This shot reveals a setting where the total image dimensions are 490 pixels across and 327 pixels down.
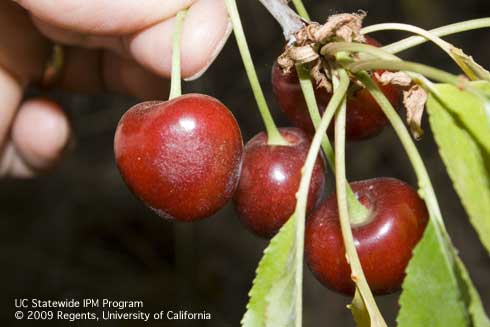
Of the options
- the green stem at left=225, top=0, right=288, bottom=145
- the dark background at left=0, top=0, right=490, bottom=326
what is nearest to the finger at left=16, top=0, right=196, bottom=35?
the green stem at left=225, top=0, right=288, bottom=145

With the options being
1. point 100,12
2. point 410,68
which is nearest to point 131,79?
point 100,12

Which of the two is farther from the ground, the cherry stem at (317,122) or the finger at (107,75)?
the finger at (107,75)

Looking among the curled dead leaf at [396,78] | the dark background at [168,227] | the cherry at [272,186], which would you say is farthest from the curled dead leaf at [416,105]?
the dark background at [168,227]

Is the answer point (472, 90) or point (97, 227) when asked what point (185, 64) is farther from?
point (97, 227)

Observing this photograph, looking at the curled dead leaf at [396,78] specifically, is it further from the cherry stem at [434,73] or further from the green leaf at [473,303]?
the green leaf at [473,303]

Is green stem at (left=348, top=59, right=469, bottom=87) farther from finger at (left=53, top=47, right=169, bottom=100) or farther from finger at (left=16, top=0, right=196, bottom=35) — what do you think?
finger at (left=53, top=47, right=169, bottom=100)

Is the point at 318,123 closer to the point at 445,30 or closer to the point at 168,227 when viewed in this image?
the point at 445,30

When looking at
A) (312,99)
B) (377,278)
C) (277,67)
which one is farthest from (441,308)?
(277,67)
